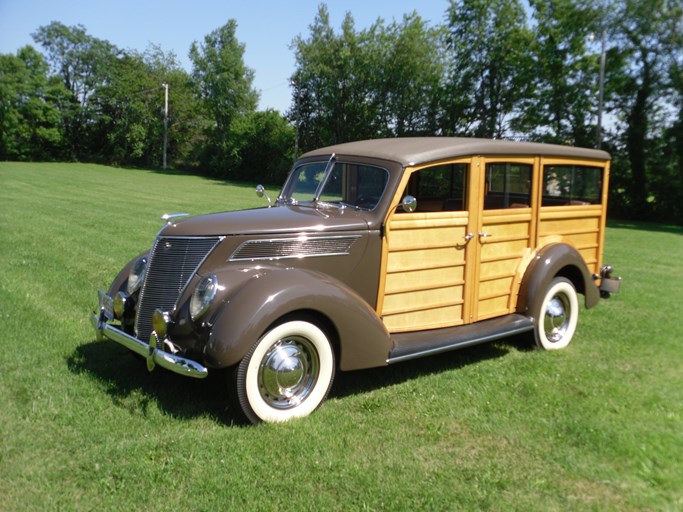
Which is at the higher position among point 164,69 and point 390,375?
point 164,69

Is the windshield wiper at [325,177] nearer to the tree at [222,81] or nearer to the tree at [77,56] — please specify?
the tree at [222,81]

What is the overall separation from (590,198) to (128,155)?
52.0 meters

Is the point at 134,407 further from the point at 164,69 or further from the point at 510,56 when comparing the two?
the point at 164,69

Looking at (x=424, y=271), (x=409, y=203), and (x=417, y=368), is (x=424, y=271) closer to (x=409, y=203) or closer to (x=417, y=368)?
(x=409, y=203)

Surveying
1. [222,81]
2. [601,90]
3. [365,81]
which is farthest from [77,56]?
[601,90]

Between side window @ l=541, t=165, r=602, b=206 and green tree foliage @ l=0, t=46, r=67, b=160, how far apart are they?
52.0 meters

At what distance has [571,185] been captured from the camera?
5.98 metres

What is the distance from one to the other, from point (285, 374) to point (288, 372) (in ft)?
0.08

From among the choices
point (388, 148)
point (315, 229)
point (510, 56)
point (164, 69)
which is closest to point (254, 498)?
point (315, 229)

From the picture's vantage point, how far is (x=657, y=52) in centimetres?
2536

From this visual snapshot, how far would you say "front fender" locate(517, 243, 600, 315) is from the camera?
5.41m

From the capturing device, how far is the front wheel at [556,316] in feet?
18.3

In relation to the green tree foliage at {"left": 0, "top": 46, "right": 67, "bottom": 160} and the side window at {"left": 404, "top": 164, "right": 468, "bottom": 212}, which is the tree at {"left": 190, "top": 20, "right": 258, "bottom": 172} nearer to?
the green tree foliage at {"left": 0, "top": 46, "right": 67, "bottom": 160}

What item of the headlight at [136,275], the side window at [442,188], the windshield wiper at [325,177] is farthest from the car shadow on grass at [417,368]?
the headlight at [136,275]
